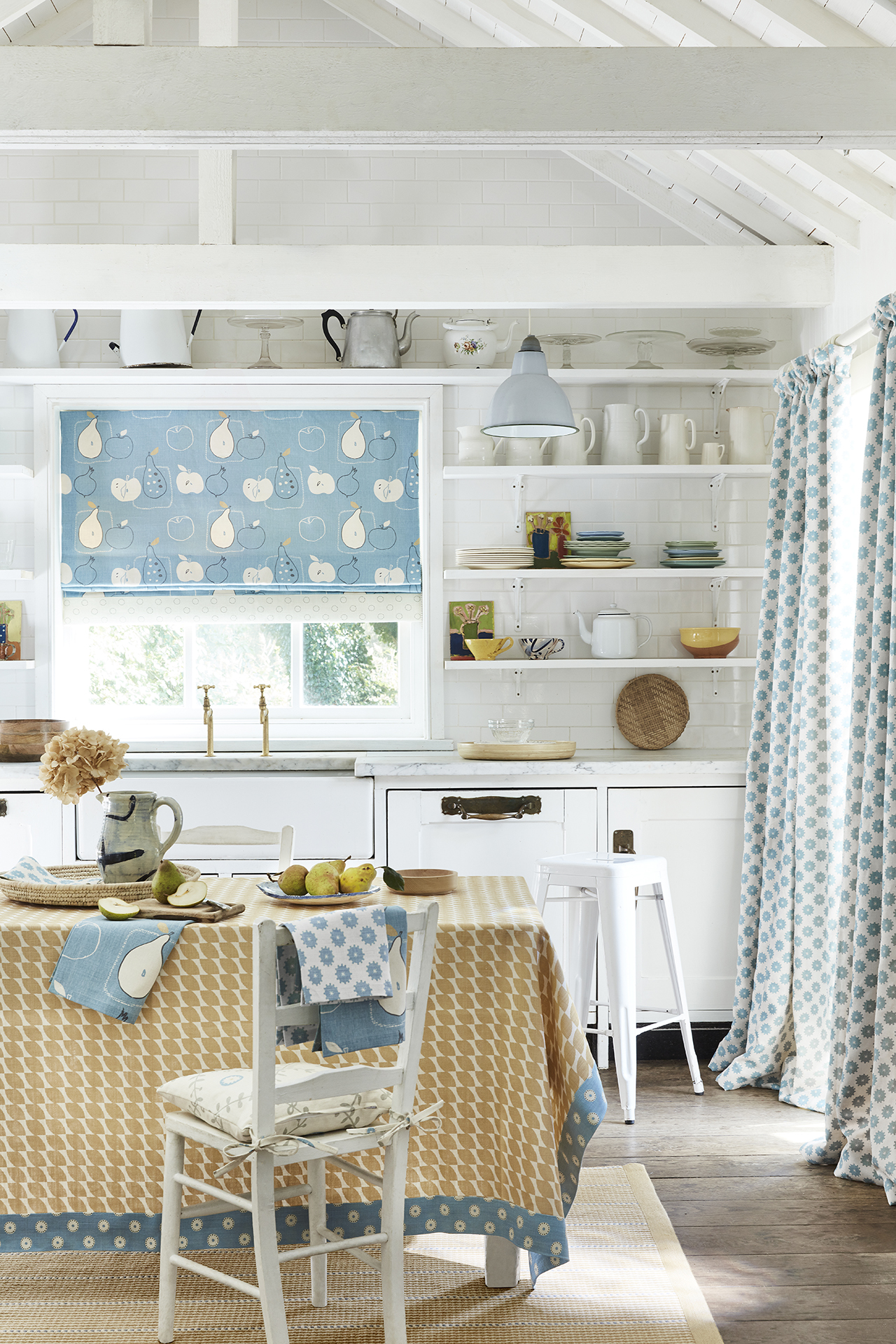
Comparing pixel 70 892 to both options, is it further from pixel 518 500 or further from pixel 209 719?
pixel 518 500

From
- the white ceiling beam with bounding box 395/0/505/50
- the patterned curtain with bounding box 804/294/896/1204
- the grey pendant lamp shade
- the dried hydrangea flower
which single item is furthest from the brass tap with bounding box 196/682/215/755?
the white ceiling beam with bounding box 395/0/505/50

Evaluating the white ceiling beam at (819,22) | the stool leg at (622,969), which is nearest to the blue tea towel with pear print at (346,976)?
the stool leg at (622,969)

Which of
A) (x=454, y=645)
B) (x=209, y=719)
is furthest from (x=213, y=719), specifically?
(x=454, y=645)

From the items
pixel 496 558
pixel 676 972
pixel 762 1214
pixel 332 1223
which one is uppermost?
pixel 496 558

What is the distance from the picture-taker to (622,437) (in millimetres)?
4926

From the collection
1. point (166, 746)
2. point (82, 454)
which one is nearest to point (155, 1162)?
point (166, 746)

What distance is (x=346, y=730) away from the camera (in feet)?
16.8

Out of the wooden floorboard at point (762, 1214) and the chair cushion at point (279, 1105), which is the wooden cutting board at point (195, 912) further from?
the wooden floorboard at point (762, 1214)

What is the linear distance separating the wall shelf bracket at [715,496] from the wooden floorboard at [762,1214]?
223 centimetres

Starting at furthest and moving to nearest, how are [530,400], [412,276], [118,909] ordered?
[412,276] → [530,400] → [118,909]

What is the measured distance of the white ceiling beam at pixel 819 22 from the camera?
10.5 ft

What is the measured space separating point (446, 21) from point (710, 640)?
103 inches

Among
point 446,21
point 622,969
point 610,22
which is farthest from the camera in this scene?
point 446,21

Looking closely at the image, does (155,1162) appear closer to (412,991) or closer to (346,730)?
(412,991)
